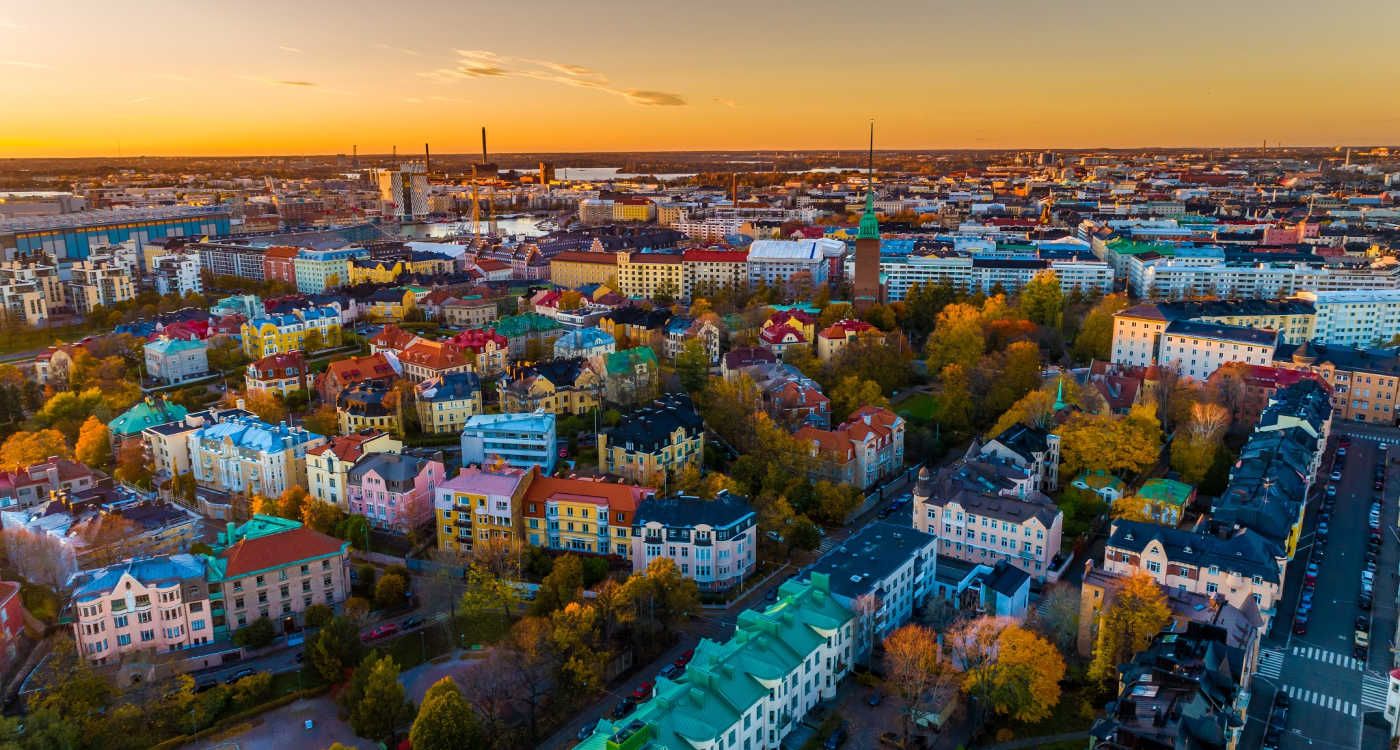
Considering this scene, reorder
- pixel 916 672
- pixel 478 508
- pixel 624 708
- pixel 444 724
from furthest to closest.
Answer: pixel 478 508 → pixel 624 708 → pixel 916 672 → pixel 444 724

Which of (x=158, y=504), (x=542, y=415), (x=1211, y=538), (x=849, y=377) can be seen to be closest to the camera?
(x=1211, y=538)

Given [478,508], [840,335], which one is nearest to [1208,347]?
[840,335]

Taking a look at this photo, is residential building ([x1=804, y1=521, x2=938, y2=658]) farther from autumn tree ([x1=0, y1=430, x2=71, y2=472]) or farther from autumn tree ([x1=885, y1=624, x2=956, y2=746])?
autumn tree ([x1=0, y1=430, x2=71, y2=472])

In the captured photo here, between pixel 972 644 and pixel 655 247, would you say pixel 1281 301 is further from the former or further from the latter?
pixel 655 247

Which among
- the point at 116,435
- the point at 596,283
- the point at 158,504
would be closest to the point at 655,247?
the point at 596,283

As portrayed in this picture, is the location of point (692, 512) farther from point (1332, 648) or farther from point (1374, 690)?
point (1374, 690)

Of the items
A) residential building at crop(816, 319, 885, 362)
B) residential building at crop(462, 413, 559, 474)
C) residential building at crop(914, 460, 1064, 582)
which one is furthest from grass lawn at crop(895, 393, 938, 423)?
residential building at crop(462, 413, 559, 474)

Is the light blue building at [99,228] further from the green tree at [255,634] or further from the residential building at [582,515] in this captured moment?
the residential building at [582,515]
